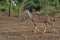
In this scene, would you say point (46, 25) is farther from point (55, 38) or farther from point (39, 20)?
point (55, 38)

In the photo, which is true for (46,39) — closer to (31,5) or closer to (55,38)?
(55,38)

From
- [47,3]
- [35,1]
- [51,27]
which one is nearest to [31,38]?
[51,27]

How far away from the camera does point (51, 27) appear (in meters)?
12.4

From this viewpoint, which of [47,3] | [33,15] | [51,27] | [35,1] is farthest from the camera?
[35,1]

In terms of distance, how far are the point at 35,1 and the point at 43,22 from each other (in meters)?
14.7

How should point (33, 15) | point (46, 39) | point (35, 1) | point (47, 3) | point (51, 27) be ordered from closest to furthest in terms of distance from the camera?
point (46, 39) → point (33, 15) → point (51, 27) → point (47, 3) → point (35, 1)

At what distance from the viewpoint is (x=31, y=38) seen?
9.68 m

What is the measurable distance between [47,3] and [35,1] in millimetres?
2774

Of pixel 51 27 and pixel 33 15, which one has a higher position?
pixel 33 15

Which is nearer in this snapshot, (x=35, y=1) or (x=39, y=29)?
(x=39, y=29)

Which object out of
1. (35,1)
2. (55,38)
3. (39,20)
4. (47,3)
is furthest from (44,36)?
(35,1)

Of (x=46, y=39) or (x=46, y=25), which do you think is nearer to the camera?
(x=46, y=39)

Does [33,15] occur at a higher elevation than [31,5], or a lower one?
higher

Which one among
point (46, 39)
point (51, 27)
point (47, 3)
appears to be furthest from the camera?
point (47, 3)
